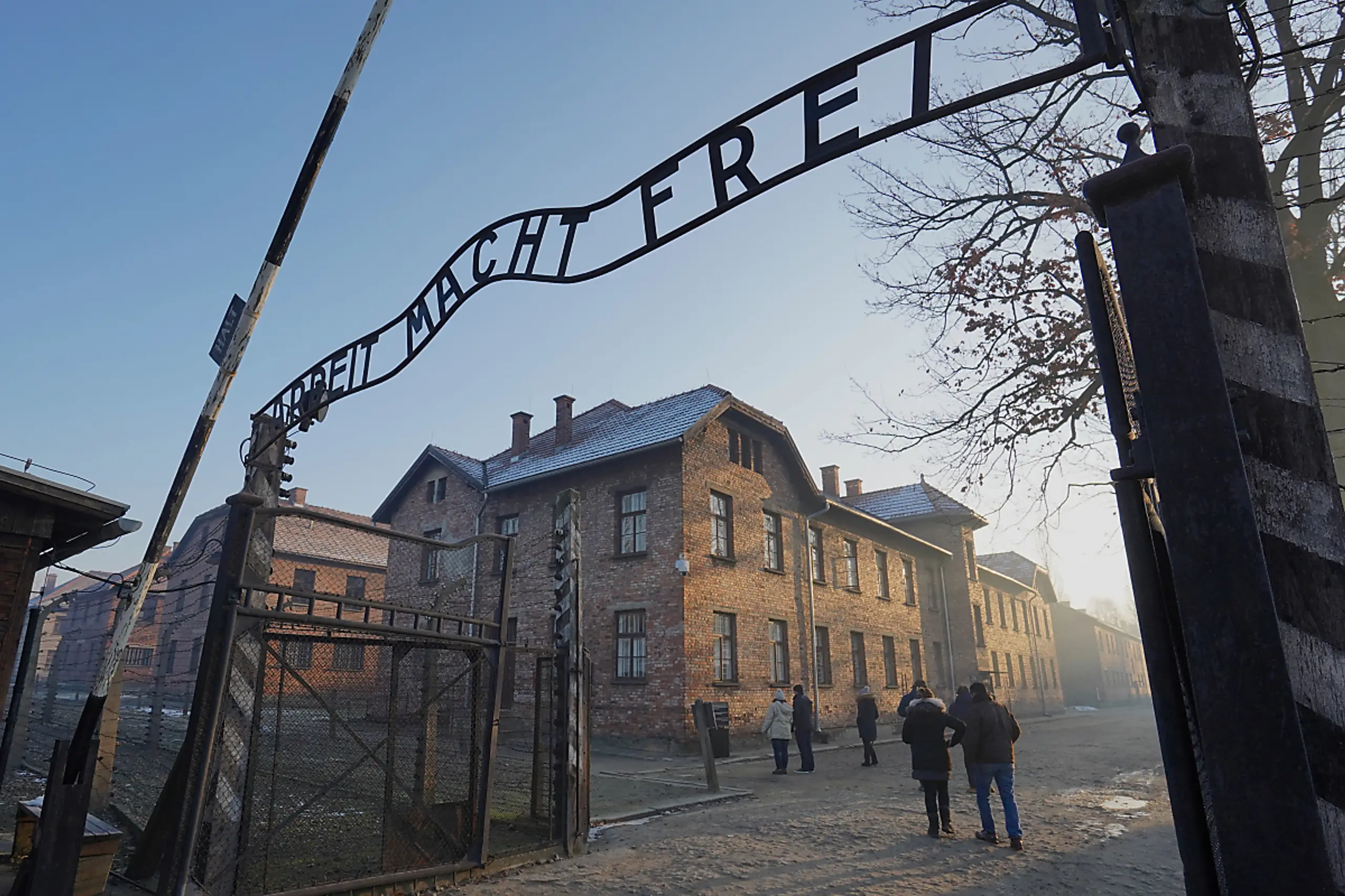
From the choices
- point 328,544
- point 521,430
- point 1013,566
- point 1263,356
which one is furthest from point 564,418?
point 1013,566

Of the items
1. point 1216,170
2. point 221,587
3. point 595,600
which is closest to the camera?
point 1216,170

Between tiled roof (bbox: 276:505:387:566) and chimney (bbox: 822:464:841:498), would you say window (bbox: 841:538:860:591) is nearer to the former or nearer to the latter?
chimney (bbox: 822:464:841:498)

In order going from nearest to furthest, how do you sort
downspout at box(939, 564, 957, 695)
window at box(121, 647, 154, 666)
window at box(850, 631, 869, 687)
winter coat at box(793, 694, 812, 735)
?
winter coat at box(793, 694, 812, 735)
window at box(850, 631, 869, 687)
downspout at box(939, 564, 957, 695)
window at box(121, 647, 154, 666)

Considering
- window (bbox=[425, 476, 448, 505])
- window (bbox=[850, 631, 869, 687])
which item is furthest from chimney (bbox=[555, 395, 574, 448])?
window (bbox=[850, 631, 869, 687])

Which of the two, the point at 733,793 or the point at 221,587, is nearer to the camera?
the point at 221,587

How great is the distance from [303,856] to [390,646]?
1.61 meters

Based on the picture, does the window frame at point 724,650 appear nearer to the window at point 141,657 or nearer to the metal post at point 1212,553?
the metal post at point 1212,553

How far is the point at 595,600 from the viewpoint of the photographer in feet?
65.4

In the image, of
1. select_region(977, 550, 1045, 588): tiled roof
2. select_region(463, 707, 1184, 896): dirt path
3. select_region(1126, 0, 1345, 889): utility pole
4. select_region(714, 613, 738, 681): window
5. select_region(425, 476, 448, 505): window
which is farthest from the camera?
select_region(977, 550, 1045, 588): tiled roof

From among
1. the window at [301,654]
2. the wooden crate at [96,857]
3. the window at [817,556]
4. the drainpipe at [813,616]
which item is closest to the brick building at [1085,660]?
the window at [817,556]

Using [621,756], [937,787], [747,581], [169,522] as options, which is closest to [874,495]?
[747,581]

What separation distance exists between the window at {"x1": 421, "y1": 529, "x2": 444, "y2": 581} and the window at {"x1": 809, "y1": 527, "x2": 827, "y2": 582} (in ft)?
36.0

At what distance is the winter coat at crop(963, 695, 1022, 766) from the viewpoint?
8.16 metres

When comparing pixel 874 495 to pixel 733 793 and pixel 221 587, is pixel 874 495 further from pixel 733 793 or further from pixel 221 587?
pixel 221 587
